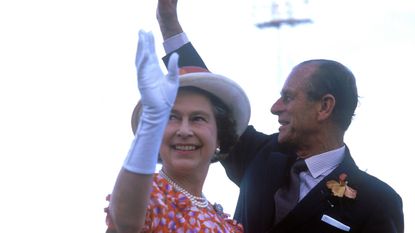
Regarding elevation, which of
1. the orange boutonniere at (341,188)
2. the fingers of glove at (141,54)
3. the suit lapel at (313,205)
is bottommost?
the suit lapel at (313,205)

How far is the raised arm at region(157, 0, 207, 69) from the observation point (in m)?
4.81

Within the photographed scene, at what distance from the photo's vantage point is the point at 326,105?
486cm

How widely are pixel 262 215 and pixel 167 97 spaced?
1979mm

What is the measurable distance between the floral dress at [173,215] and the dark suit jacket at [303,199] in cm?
107

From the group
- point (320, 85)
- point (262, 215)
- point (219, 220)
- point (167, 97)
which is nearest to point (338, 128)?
point (320, 85)

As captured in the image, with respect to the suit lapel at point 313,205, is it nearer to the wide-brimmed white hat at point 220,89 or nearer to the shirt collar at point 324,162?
the shirt collar at point 324,162

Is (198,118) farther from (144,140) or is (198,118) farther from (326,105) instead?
(326,105)

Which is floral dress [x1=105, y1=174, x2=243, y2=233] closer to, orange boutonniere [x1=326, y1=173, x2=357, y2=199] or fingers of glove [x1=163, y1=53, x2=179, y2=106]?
fingers of glove [x1=163, y1=53, x2=179, y2=106]

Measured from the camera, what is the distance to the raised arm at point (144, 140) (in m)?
2.66

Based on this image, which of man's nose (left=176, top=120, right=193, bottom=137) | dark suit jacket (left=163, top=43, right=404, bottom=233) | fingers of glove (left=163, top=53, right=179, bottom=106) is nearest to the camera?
fingers of glove (left=163, top=53, right=179, bottom=106)

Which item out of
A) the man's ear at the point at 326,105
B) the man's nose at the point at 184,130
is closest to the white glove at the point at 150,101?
the man's nose at the point at 184,130

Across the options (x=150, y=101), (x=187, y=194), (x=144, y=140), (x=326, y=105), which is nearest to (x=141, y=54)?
(x=150, y=101)

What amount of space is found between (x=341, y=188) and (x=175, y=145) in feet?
4.94

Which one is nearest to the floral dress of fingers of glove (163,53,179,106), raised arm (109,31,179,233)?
raised arm (109,31,179,233)
